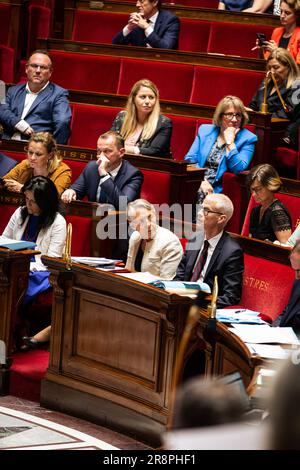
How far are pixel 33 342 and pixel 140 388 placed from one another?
2.15 ft

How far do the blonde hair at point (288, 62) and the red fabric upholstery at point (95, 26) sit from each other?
1.50 metres

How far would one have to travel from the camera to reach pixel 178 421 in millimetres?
711

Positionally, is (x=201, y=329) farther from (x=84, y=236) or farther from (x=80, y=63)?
(x=80, y=63)

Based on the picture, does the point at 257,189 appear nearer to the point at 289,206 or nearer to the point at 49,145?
the point at 289,206

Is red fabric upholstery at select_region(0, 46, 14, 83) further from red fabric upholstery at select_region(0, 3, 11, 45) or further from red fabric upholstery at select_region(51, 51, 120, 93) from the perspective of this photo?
red fabric upholstery at select_region(51, 51, 120, 93)

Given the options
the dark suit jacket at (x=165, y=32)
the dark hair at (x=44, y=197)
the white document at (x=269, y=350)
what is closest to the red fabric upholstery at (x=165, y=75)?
Result: the dark suit jacket at (x=165, y=32)

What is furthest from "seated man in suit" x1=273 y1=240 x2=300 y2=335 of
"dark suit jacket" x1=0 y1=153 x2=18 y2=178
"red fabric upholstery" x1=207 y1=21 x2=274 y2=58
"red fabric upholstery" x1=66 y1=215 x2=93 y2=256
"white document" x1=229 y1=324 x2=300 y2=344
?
"red fabric upholstery" x1=207 y1=21 x2=274 y2=58

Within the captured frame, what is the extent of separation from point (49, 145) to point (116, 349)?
4.21ft

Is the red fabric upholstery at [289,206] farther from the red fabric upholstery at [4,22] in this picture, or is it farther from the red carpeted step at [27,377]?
the red fabric upholstery at [4,22]

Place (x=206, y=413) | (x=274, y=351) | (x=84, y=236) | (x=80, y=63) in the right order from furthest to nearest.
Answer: (x=80, y=63) < (x=84, y=236) < (x=274, y=351) < (x=206, y=413)

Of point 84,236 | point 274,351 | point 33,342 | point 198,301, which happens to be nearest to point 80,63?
point 84,236

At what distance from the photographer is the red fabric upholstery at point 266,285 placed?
3125 millimetres

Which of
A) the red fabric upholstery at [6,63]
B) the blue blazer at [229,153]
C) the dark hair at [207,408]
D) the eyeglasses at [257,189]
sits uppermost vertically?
the red fabric upholstery at [6,63]

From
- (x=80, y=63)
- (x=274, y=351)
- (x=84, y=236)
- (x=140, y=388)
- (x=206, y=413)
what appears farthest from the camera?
(x=80, y=63)
